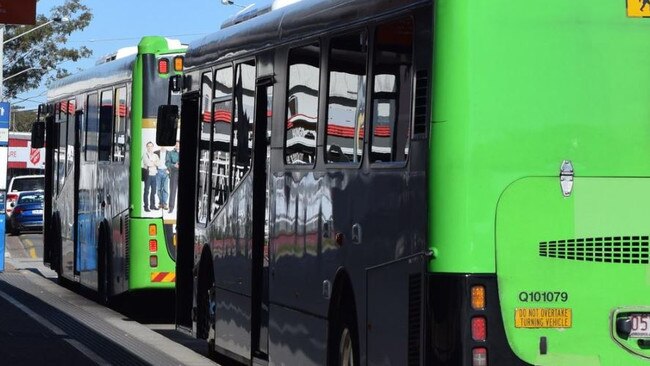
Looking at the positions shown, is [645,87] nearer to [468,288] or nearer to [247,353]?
[468,288]

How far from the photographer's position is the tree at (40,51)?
9456 cm

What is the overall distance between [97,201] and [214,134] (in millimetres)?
8188

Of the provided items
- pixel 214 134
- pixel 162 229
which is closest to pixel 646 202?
pixel 214 134

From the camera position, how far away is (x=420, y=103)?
9227 mm

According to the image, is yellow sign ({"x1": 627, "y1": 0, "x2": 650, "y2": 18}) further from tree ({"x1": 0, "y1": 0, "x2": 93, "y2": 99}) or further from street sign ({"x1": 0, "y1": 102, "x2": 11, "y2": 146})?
tree ({"x1": 0, "y1": 0, "x2": 93, "y2": 99})

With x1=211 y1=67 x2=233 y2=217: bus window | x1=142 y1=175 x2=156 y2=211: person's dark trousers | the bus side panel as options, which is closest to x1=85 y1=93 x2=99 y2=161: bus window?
x1=142 y1=175 x2=156 y2=211: person's dark trousers

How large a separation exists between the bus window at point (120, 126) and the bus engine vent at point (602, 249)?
13069mm

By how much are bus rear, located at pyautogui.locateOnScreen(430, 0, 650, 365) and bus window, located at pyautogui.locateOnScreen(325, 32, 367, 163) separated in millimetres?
1650

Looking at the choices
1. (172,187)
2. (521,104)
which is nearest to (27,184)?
(172,187)

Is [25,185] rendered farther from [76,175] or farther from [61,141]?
[76,175]

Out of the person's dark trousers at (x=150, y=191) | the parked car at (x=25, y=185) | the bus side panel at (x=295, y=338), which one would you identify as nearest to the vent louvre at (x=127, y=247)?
the person's dark trousers at (x=150, y=191)

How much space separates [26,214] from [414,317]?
45.7 meters

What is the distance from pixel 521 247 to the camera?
A: 8.81 metres

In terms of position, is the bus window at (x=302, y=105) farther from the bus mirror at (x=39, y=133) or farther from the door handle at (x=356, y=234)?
the bus mirror at (x=39, y=133)
